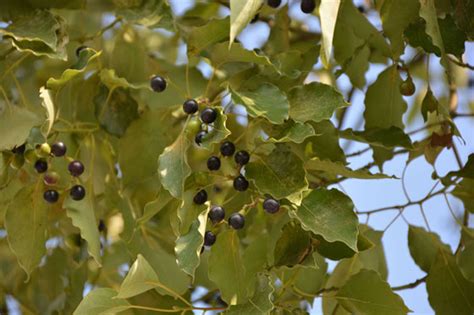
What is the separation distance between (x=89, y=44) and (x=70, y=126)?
18 cm

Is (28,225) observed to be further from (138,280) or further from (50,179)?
(138,280)

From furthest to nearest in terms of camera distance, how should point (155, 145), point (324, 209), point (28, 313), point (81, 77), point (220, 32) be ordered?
point (28, 313)
point (81, 77)
point (155, 145)
point (220, 32)
point (324, 209)

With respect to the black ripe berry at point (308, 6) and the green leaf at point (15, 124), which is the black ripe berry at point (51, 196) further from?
the black ripe berry at point (308, 6)

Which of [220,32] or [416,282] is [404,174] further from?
[220,32]

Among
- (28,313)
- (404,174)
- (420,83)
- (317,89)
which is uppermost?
(317,89)

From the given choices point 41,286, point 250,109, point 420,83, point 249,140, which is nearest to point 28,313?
point 41,286

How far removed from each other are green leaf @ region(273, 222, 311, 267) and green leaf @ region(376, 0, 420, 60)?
27 cm

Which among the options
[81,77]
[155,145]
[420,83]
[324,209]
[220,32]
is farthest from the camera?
[420,83]

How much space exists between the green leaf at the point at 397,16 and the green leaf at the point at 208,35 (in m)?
0.20

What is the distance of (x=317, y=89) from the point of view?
1197mm

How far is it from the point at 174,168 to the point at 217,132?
7cm

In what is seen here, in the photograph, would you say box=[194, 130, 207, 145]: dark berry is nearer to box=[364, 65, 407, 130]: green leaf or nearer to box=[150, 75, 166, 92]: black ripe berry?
box=[150, 75, 166, 92]: black ripe berry

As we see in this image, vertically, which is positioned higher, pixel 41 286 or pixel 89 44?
pixel 89 44

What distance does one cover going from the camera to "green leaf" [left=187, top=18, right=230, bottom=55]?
125cm
